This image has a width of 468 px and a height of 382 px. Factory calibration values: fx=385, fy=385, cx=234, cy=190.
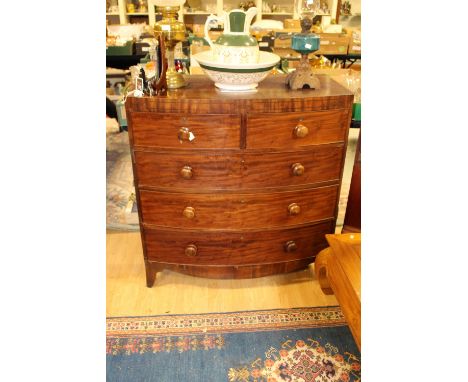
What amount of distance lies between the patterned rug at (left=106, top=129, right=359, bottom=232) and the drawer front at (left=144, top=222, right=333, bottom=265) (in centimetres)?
65

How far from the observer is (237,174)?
5.18ft

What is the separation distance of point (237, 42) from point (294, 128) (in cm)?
39

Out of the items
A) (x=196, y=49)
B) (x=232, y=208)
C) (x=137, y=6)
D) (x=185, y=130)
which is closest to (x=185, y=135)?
(x=185, y=130)

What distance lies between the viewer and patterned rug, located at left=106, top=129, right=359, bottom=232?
2439 millimetres

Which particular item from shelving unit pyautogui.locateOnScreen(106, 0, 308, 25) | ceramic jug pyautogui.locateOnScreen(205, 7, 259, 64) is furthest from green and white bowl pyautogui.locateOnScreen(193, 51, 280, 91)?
shelving unit pyautogui.locateOnScreen(106, 0, 308, 25)

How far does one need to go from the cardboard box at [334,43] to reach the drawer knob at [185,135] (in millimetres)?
2994

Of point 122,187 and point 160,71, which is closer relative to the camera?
point 160,71

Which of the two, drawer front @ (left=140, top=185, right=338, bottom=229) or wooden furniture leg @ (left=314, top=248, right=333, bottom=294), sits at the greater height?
drawer front @ (left=140, top=185, right=338, bottom=229)

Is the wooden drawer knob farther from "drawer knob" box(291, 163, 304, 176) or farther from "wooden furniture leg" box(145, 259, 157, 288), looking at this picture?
"wooden furniture leg" box(145, 259, 157, 288)

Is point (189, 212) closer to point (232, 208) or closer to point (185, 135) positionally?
point (232, 208)
